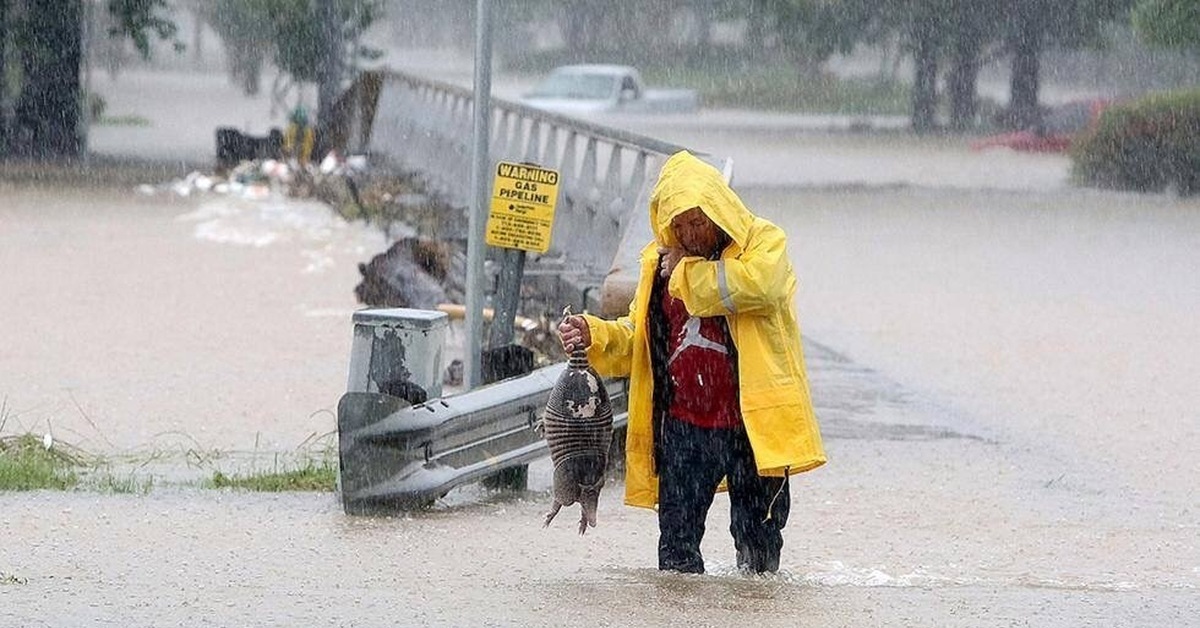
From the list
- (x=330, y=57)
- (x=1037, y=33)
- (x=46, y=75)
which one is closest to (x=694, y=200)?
(x=46, y=75)

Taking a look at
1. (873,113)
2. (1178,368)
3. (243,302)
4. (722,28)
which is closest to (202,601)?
(1178,368)

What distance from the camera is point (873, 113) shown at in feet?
210

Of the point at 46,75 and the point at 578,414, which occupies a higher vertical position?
the point at 578,414

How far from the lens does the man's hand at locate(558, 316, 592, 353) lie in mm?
6320

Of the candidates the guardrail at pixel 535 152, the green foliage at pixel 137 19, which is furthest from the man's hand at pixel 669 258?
the green foliage at pixel 137 19

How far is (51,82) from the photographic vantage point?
33.9m

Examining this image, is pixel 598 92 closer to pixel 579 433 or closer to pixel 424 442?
pixel 424 442

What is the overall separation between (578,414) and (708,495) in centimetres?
44

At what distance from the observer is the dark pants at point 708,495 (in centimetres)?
645

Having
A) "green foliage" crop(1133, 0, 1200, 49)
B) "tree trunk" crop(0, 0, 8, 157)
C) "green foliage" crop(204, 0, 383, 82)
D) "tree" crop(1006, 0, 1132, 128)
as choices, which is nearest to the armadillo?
"green foliage" crop(1133, 0, 1200, 49)

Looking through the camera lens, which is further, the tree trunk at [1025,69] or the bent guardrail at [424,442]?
the tree trunk at [1025,69]

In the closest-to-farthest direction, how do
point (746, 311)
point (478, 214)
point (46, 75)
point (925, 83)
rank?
point (746, 311) < point (478, 214) < point (46, 75) < point (925, 83)

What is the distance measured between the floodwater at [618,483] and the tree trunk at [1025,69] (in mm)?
27673

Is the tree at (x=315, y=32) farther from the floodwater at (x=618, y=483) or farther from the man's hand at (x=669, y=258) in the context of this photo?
the man's hand at (x=669, y=258)
